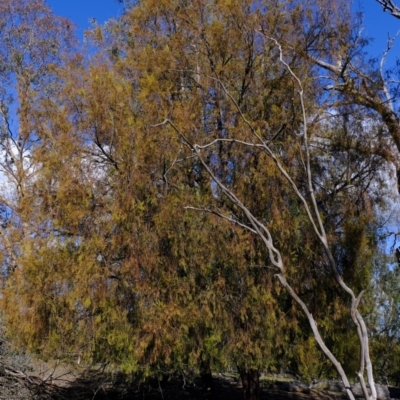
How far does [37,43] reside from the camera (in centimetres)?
1736

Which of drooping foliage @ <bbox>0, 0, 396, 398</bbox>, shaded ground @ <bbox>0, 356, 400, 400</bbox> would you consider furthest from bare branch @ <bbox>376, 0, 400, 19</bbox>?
shaded ground @ <bbox>0, 356, 400, 400</bbox>

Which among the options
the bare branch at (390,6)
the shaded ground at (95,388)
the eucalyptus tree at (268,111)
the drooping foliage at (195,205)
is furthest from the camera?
the shaded ground at (95,388)

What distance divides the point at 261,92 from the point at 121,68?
2.43 metres

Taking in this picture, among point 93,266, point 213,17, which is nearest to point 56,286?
point 93,266

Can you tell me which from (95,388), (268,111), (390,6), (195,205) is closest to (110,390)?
(95,388)

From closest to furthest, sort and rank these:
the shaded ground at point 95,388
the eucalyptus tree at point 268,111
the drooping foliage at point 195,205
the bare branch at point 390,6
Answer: the bare branch at point 390,6, the drooping foliage at point 195,205, the eucalyptus tree at point 268,111, the shaded ground at point 95,388

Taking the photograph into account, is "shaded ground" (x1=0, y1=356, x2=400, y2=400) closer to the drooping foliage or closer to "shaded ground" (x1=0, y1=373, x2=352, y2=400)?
"shaded ground" (x1=0, y1=373, x2=352, y2=400)

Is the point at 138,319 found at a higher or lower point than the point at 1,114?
lower

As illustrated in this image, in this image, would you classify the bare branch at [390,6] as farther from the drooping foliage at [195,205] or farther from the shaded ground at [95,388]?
the shaded ground at [95,388]

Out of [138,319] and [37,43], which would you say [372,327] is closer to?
[138,319]

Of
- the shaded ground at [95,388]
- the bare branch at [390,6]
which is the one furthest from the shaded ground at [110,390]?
the bare branch at [390,6]

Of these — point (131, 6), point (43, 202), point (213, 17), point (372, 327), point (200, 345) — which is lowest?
point (200, 345)

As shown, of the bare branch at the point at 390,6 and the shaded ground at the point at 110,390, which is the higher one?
the bare branch at the point at 390,6

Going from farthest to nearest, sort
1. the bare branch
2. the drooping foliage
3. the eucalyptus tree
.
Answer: the eucalyptus tree
the drooping foliage
the bare branch
